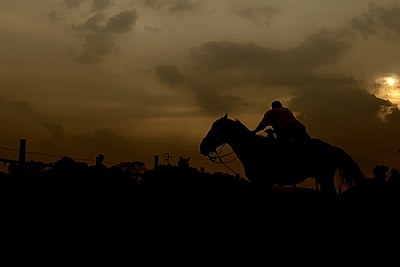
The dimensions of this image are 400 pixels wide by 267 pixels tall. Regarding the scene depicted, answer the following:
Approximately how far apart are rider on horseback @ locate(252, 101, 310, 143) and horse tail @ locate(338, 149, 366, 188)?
105 centimetres

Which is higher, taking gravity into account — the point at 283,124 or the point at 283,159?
the point at 283,124

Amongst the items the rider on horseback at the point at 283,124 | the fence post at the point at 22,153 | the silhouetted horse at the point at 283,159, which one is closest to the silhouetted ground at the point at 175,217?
the silhouetted horse at the point at 283,159

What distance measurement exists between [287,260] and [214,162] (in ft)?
22.5

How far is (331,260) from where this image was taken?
9.01m

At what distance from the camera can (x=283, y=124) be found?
47.5 ft

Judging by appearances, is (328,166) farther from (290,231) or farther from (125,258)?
(125,258)

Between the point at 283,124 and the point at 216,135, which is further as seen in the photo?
the point at 216,135

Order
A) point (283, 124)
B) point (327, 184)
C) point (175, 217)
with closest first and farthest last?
point (175, 217), point (283, 124), point (327, 184)

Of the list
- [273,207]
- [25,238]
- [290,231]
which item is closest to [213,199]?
[273,207]

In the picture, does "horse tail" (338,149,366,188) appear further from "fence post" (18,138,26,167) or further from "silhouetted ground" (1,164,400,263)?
"fence post" (18,138,26,167)

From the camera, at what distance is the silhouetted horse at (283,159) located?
14750 mm

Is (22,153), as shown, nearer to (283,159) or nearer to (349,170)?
(283,159)

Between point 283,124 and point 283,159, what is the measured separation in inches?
34.6

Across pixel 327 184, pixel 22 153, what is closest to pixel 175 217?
pixel 327 184
